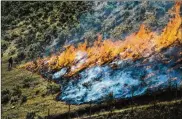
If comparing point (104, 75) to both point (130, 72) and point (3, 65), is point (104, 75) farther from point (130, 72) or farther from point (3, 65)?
point (3, 65)

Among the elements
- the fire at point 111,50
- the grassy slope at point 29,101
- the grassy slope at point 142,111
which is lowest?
the grassy slope at point 142,111

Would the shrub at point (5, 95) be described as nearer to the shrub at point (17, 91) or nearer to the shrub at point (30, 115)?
the shrub at point (17, 91)

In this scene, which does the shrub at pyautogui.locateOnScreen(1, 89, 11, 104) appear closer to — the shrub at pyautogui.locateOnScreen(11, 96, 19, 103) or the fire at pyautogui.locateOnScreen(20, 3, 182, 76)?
the shrub at pyautogui.locateOnScreen(11, 96, 19, 103)

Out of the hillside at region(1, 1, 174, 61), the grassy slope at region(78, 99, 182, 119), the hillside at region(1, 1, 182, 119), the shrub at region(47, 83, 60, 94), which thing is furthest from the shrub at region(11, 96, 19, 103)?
the grassy slope at region(78, 99, 182, 119)

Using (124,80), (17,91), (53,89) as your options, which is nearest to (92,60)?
(124,80)

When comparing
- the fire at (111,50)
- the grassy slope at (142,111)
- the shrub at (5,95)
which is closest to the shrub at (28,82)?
the fire at (111,50)

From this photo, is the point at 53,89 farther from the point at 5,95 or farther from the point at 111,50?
the point at 111,50
